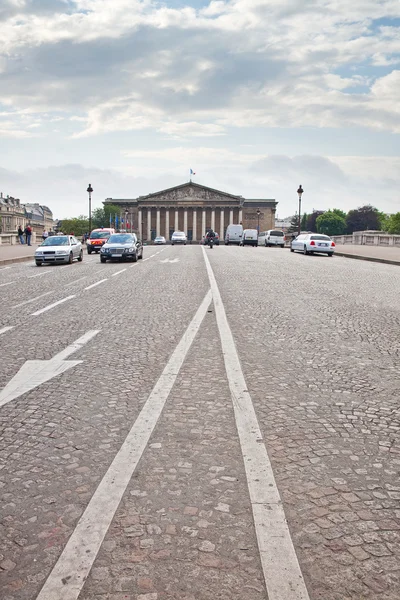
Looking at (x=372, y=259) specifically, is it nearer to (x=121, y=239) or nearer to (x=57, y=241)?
(x=121, y=239)

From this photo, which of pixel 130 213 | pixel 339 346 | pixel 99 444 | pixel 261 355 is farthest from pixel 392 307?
pixel 130 213

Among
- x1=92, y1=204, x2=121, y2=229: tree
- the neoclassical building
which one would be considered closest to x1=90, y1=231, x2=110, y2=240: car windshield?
x1=92, y1=204, x2=121, y2=229: tree

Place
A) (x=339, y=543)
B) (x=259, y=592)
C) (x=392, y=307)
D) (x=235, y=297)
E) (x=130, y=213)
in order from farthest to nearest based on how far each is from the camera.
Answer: (x=130, y=213) < (x=235, y=297) < (x=392, y=307) < (x=339, y=543) < (x=259, y=592)

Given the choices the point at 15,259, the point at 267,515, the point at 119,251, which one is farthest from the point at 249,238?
the point at 267,515

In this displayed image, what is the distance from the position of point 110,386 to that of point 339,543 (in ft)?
10.4

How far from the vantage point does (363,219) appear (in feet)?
456

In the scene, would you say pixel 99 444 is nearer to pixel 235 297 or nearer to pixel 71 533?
pixel 71 533

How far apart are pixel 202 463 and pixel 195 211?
13671 cm

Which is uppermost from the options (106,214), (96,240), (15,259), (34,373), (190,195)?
(190,195)

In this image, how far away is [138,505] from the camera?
3045mm

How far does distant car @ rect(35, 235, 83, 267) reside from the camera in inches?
1036

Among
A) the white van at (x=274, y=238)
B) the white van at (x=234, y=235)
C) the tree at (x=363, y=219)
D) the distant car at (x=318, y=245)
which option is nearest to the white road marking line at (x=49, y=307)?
the distant car at (x=318, y=245)

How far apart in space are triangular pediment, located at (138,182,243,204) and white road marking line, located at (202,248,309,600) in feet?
441

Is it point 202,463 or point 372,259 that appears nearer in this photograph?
point 202,463
